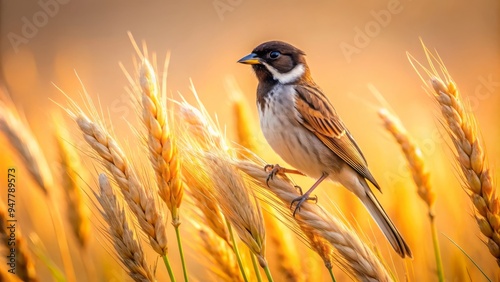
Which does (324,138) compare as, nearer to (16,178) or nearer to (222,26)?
(222,26)

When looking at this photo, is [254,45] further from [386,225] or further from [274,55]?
[386,225]

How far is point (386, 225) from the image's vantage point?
7.53 feet

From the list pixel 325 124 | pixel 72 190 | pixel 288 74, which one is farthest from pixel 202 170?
pixel 288 74

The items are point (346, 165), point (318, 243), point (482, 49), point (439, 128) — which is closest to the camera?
point (318, 243)

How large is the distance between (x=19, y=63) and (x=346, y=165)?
2054 millimetres

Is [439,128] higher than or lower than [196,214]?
lower

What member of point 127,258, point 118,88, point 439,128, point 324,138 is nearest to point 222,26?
point 118,88

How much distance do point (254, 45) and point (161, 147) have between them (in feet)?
5.07

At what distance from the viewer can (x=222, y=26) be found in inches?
133

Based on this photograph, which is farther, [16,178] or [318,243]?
[16,178]

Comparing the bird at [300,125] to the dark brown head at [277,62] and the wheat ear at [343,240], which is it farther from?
the wheat ear at [343,240]

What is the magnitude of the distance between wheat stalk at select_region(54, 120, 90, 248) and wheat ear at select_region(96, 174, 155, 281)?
55 cm

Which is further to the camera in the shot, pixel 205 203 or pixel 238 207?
pixel 205 203

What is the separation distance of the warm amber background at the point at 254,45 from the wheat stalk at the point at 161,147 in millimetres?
937
